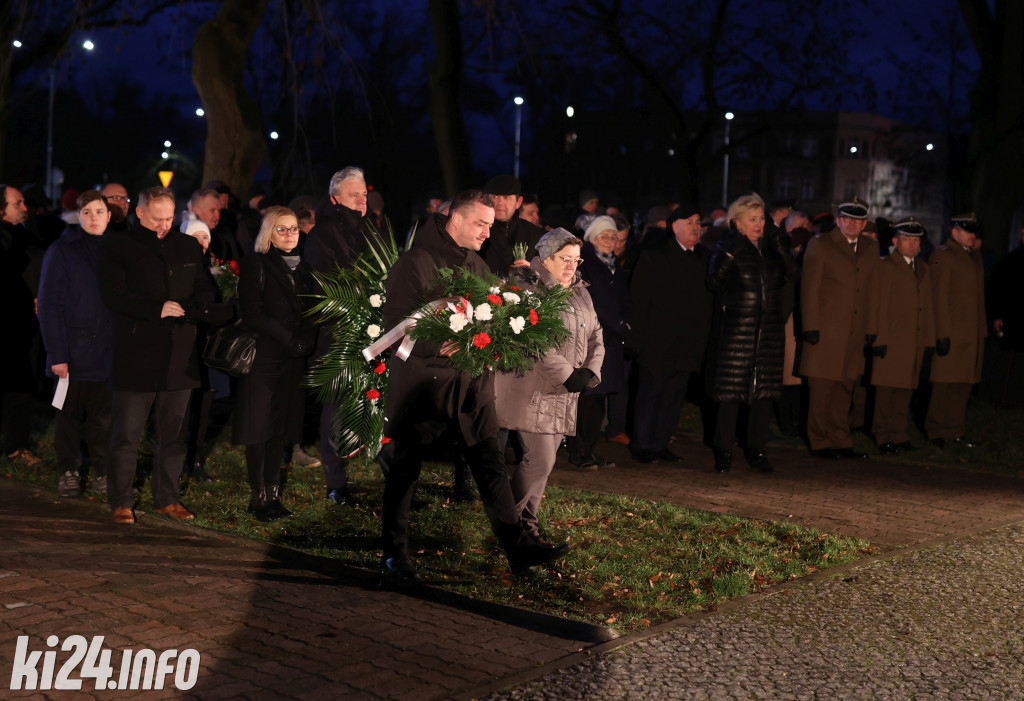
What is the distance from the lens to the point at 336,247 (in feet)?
29.1

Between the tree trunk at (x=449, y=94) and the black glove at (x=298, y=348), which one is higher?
the tree trunk at (x=449, y=94)

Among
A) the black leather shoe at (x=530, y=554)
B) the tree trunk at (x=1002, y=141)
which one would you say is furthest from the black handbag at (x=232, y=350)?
the tree trunk at (x=1002, y=141)

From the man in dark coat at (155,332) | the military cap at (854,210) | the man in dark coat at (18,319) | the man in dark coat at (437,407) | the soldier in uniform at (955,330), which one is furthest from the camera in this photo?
the soldier in uniform at (955,330)

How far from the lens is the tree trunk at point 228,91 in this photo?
15.4 m

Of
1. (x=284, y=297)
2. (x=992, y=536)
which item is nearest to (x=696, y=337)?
(x=992, y=536)

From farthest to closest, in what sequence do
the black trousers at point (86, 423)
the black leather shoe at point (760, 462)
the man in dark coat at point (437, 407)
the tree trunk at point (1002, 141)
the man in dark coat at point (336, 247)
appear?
the tree trunk at point (1002, 141) → the black leather shoe at point (760, 462) → the black trousers at point (86, 423) → the man in dark coat at point (336, 247) → the man in dark coat at point (437, 407)

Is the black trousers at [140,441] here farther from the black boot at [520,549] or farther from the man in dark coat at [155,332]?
the black boot at [520,549]

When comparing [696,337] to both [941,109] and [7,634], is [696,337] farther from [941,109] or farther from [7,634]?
[941,109]

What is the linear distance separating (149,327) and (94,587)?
2.12 meters

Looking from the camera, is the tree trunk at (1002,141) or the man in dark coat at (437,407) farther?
the tree trunk at (1002,141)

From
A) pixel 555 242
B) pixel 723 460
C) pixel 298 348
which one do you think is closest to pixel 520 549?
pixel 555 242

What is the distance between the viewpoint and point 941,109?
167 ft

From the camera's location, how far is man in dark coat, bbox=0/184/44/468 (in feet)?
33.3

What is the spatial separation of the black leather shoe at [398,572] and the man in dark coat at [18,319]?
4628 millimetres
